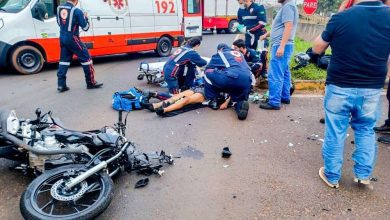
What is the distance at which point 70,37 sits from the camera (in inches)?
245

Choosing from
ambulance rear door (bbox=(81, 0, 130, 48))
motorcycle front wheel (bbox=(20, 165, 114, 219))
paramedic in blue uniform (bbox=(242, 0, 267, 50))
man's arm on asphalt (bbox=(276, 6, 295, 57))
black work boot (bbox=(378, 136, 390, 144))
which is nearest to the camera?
motorcycle front wheel (bbox=(20, 165, 114, 219))

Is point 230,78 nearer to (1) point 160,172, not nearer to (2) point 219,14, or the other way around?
(1) point 160,172

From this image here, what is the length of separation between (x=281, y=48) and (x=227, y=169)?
2.35 metres

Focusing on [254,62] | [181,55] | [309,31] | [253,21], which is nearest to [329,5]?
[309,31]

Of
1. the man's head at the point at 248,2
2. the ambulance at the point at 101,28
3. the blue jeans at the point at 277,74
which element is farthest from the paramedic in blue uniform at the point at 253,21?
the ambulance at the point at 101,28

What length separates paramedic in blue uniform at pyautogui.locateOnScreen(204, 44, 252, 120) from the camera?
5.16 meters

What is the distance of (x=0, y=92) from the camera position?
A: 6.23m

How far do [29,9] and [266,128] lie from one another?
630cm

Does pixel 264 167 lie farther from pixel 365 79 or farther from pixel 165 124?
pixel 165 124

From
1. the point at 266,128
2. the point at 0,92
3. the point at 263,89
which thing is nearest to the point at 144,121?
the point at 266,128

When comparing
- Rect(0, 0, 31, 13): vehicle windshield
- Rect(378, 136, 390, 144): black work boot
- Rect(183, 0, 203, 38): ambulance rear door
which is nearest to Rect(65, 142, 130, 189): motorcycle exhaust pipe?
Rect(378, 136, 390, 144): black work boot

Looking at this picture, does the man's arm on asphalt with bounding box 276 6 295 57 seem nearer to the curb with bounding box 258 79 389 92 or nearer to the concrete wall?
the curb with bounding box 258 79 389 92

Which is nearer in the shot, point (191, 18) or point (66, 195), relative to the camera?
point (66, 195)

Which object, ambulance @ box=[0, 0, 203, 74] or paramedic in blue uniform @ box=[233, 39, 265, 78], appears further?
ambulance @ box=[0, 0, 203, 74]
